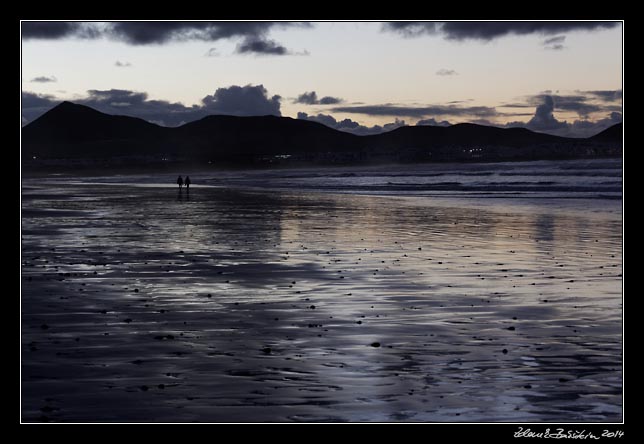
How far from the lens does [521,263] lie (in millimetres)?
19719

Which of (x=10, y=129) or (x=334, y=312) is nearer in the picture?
(x=10, y=129)

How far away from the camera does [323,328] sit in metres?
12.5

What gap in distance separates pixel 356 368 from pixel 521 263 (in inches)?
404

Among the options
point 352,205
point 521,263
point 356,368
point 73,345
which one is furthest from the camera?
point 352,205

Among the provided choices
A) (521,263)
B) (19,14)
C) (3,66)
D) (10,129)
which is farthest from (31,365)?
(521,263)

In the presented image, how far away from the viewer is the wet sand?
8.91 m

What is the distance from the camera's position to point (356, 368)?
33.7 ft

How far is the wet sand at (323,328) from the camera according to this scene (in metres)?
8.91

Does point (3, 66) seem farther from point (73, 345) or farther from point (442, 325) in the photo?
point (442, 325)

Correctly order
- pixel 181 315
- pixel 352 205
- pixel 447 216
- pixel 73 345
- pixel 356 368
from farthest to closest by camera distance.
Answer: pixel 352 205
pixel 447 216
pixel 181 315
pixel 73 345
pixel 356 368

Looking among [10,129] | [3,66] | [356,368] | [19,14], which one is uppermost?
[19,14]

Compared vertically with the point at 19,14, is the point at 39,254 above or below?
below

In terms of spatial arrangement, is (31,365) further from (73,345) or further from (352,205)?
(352,205)

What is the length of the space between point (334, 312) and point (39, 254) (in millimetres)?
10842
